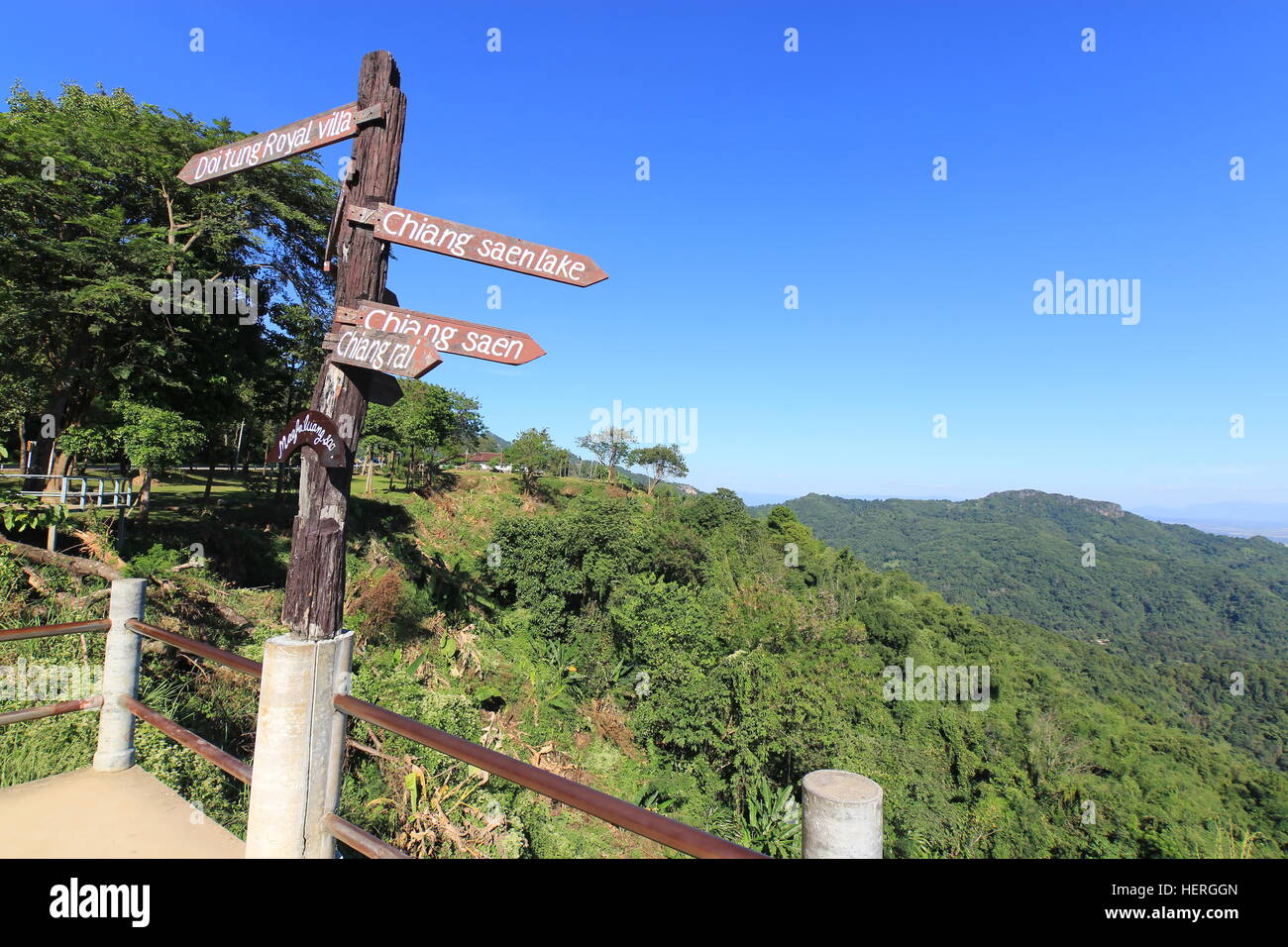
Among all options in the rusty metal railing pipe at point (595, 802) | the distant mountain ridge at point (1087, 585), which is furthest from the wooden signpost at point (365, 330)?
the distant mountain ridge at point (1087, 585)

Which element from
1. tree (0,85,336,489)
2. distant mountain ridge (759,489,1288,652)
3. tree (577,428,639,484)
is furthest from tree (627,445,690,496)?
distant mountain ridge (759,489,1288,652)

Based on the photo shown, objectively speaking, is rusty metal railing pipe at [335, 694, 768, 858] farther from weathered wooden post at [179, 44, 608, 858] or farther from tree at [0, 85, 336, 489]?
tree at [0, 85, 336, 489]

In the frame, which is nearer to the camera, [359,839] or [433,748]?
[433,748]

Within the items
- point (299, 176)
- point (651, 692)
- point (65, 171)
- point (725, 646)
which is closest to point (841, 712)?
point (725, 646)

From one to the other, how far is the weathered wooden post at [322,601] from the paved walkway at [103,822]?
2.17ft

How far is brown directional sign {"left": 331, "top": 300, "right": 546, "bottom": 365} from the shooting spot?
2604 mm

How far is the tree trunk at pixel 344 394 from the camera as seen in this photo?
262 centimetres

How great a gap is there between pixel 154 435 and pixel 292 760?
1406 cm

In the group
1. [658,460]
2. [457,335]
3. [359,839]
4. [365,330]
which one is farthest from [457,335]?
[658,460]

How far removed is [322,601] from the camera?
8.55 feet

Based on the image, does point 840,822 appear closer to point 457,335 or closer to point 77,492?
point 457,335

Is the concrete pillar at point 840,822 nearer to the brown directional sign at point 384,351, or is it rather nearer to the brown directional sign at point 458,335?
the brown directional sign at point 458,335

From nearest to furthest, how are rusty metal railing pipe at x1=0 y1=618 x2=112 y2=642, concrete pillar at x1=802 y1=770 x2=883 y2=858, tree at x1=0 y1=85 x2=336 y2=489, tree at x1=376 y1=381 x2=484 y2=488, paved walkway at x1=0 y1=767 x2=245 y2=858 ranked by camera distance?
concrete pillar at x1=802 y1=770 x2=883 y2=858, paved walkway at x1=0 y1=767 x2=245 y2=858, rusty metal railing pipe at x1=0 y1=618 x2=112 y2=642, tree at x1=0 y1=85 x2=336 y2=489, tree at x1=376 y1=381 x2=484 y2=488
